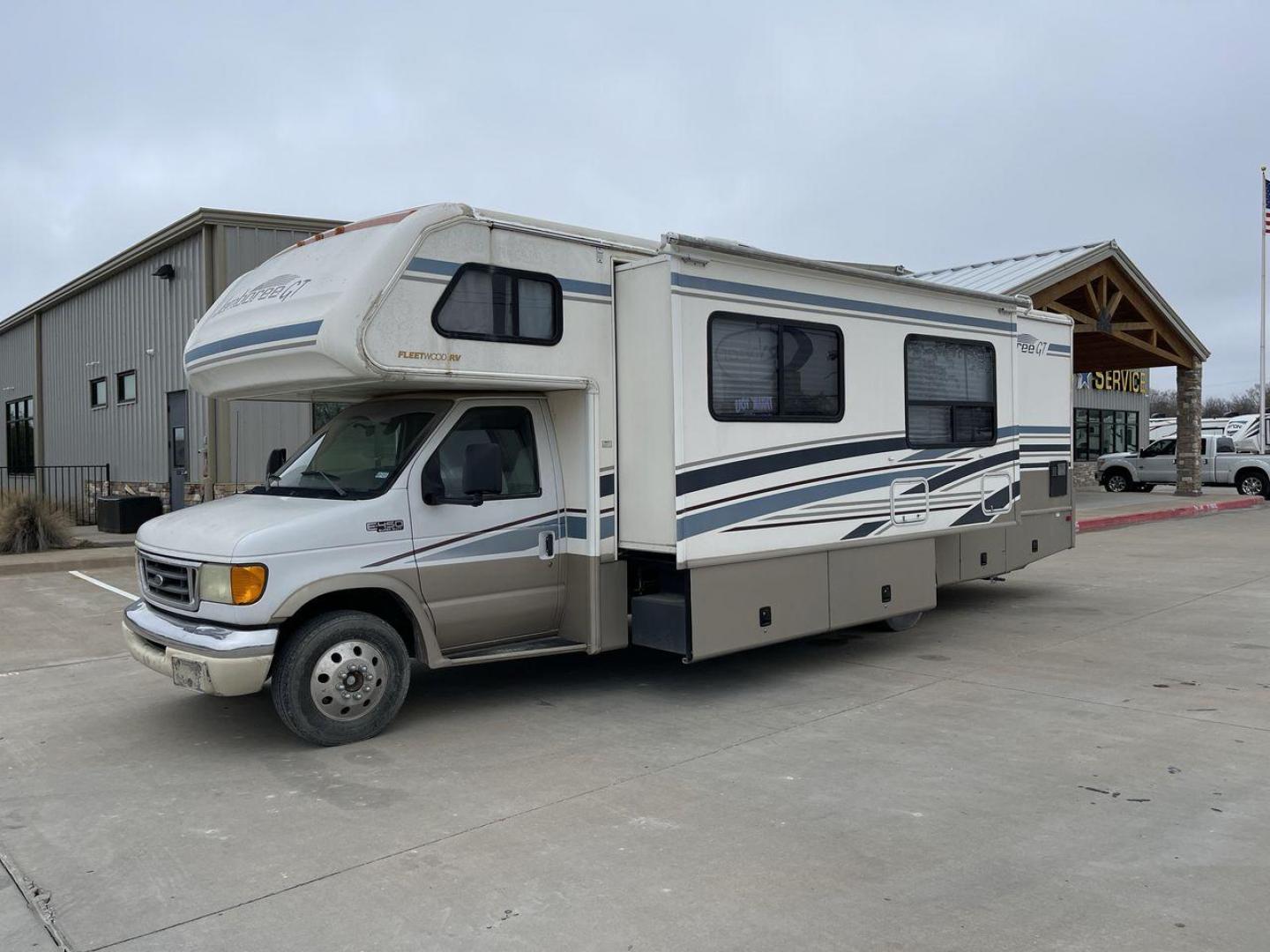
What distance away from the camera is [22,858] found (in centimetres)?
451

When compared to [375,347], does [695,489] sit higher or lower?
lower

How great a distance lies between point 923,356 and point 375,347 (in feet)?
→ 16.0

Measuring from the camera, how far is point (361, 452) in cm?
661

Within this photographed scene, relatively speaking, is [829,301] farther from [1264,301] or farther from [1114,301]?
[1264,301]

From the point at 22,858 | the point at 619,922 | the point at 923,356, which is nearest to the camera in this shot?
the point at 619,922

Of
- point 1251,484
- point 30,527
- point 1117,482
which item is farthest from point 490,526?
point 1117,482

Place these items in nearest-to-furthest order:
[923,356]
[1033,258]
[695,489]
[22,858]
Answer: [22,858] < [695,489] < [923,356] < [1033,258]

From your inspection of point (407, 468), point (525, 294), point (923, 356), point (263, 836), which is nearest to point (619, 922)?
point (263, 836)

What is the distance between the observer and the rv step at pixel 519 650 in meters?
6.54

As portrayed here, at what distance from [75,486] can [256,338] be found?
20.2 meters

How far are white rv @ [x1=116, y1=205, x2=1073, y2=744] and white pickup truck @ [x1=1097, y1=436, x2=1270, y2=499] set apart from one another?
2283cm

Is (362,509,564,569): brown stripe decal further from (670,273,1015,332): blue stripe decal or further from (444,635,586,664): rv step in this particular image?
(670,273,1015,332): blue stripe decal

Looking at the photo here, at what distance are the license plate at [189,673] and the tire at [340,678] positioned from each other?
0.38 meters

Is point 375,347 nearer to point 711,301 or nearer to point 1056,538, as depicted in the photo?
point 711,301
